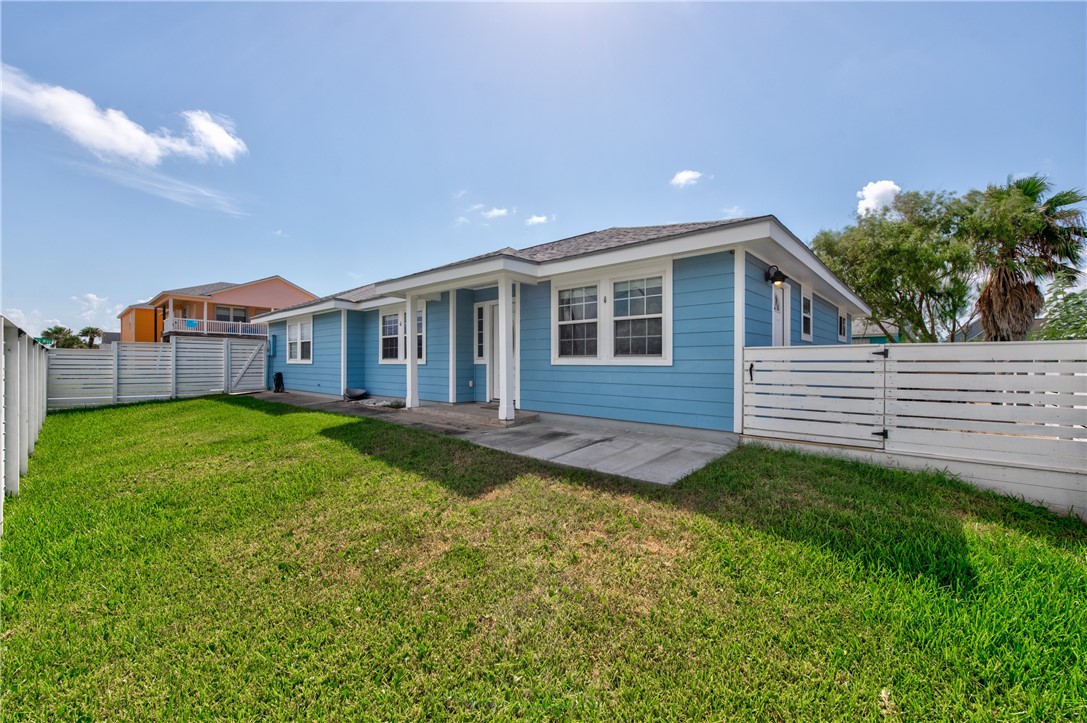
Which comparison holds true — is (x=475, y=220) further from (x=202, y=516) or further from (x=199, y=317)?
(x=199, y=317)

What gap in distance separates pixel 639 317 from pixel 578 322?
1.10 meters

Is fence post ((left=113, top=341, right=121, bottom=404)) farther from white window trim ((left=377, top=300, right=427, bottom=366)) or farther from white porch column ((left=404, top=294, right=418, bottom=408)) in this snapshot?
white porch column ((left=404, top=294, right=418, bottom=408))

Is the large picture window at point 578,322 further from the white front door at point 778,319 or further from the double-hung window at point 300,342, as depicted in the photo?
the double-hung window at point 300,342

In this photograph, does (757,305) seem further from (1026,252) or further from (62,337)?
(62,337)

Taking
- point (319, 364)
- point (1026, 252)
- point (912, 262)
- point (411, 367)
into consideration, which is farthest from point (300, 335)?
point (1026, 252)

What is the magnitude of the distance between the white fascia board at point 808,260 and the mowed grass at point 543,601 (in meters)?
3.13

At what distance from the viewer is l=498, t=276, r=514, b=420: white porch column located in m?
6.80

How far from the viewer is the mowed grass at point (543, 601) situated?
1.60 meters

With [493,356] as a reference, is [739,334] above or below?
above

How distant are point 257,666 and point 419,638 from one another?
676mm

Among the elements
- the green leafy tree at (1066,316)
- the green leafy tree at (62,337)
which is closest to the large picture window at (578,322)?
the green leafy tree at (1066,316)

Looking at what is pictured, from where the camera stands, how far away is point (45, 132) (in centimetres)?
739

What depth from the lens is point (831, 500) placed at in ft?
11.1

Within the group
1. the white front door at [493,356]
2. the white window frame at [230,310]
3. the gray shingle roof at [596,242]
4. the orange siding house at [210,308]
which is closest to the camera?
the gray shingle roof at [596,242]
